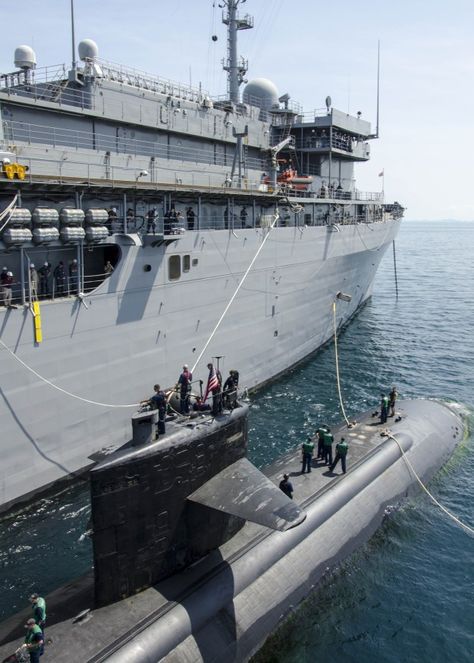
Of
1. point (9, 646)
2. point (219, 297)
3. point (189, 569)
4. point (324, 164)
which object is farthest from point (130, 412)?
point (324, 164)

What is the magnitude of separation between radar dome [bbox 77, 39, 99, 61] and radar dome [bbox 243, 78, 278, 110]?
14.1 m

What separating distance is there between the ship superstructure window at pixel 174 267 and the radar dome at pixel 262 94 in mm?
19275

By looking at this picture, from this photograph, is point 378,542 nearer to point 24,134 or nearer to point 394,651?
point 394,651

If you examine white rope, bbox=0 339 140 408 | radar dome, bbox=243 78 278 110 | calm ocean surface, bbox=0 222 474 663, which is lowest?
calm ocean surface, bbox=0 222 474 663

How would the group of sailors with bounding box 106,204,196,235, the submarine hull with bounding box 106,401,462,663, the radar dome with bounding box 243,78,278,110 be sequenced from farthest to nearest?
the radar dome with bounding box 243,78,278,110 → the group of sailors with bounding box 106,204,196,235 → the submarine hull with bounding box 106,401,462,663

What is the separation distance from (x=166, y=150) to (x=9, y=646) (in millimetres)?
22779

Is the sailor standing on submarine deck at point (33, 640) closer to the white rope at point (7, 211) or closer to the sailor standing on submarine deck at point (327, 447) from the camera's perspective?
the sailor standing on submarine deck at point (327, 447)

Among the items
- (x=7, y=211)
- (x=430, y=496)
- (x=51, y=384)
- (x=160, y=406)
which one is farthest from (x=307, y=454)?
(x=7, y=211)

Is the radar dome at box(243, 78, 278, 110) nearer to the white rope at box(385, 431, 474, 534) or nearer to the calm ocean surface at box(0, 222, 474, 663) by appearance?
the calm ocean surface at box(0, 222, 474, 663)

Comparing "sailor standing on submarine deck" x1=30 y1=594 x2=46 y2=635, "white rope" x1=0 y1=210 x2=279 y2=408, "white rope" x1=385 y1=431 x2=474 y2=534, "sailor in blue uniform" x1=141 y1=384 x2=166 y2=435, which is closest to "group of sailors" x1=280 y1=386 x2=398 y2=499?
"white rope" x1=385 y1=431 x2=474 y2=534

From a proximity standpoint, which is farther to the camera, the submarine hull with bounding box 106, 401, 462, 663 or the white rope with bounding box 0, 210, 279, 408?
the white rope with bounding box 0, 210, 279, 408

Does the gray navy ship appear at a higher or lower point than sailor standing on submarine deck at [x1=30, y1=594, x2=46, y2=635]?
higher

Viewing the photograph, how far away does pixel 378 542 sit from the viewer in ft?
56.0

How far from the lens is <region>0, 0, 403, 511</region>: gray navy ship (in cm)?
1775
